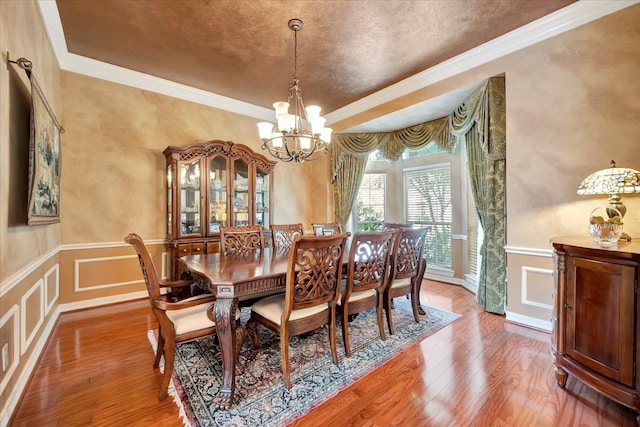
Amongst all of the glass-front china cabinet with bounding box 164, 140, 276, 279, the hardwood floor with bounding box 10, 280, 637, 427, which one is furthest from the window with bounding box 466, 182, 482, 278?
the glass-front china cabinet with bounding box 164, 140, 276, 279

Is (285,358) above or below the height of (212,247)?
below

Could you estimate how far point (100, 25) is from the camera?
8.51ft

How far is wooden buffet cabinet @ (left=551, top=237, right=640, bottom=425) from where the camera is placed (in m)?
1.45

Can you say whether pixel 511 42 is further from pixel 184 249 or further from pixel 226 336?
pixel 184 249

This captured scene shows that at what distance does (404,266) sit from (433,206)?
243 cm

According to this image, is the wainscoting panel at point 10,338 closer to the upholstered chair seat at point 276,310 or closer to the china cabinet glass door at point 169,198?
the upholstered chair seat at point 276,310

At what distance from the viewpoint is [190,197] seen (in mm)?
3709

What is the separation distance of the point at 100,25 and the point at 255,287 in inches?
119

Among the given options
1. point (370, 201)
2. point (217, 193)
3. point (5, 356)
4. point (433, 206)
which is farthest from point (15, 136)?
point (433, 206)

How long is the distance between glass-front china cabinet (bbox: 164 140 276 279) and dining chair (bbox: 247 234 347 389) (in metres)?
2.06

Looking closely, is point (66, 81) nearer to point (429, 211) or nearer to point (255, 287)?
point (255, 287)

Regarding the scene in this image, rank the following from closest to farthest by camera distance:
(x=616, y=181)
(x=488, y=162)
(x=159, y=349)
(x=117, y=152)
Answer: (x=616, y=181)
(x=159, y=349)
(x=488, y=162)
(x=117, y=152)

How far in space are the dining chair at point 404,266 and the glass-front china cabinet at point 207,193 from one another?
2538 millimetres

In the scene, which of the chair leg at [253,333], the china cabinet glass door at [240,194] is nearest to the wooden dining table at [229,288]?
the chair leg at [253,333]
